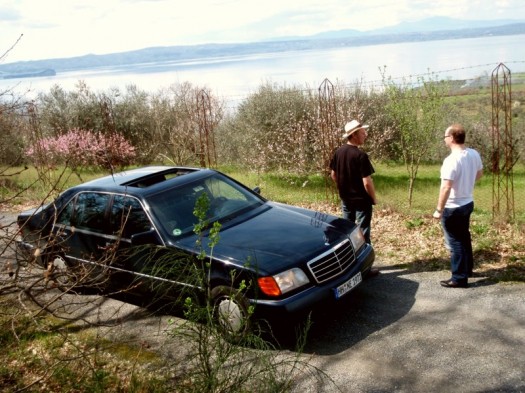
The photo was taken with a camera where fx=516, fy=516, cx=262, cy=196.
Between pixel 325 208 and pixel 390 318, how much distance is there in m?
5.79

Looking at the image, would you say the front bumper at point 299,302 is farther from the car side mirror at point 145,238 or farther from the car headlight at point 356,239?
the car side mirror at point 145,238

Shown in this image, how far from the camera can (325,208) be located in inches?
446

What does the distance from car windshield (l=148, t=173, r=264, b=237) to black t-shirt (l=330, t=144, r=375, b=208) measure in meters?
1.12

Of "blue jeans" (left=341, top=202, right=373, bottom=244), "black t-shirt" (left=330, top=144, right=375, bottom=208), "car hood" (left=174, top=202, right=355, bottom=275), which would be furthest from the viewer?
"blue jeans" (left=341, top=202, right=373, bottom=244)

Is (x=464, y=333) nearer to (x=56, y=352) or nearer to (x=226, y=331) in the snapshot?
(x=226, y=331)

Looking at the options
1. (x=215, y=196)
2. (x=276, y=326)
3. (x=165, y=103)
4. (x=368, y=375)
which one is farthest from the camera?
(x=165, y=103)

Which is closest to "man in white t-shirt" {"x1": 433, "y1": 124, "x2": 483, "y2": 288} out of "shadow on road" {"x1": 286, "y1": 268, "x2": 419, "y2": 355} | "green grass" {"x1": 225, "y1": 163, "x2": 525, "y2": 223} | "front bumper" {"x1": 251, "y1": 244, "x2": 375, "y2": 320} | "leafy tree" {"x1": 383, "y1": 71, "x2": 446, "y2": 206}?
"shadow on road" {"x1": 286, "y1": 268, "x2": 419, "y2": 355}

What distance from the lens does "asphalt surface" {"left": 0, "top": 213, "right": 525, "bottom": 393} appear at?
4402 mm

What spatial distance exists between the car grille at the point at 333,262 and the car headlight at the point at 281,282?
0.20 metres

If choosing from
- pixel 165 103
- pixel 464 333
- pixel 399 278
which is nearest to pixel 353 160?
pixel 399 278

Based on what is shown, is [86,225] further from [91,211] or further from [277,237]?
[277,237]

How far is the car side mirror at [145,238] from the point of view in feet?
18.8

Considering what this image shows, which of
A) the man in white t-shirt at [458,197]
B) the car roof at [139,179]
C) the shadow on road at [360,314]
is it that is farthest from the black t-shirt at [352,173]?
the car roof at [139,179]

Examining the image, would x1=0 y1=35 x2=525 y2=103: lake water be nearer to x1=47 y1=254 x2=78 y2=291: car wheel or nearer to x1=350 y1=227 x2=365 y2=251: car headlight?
x1=47 y1=254 x2=78 y2=291: car wheel
